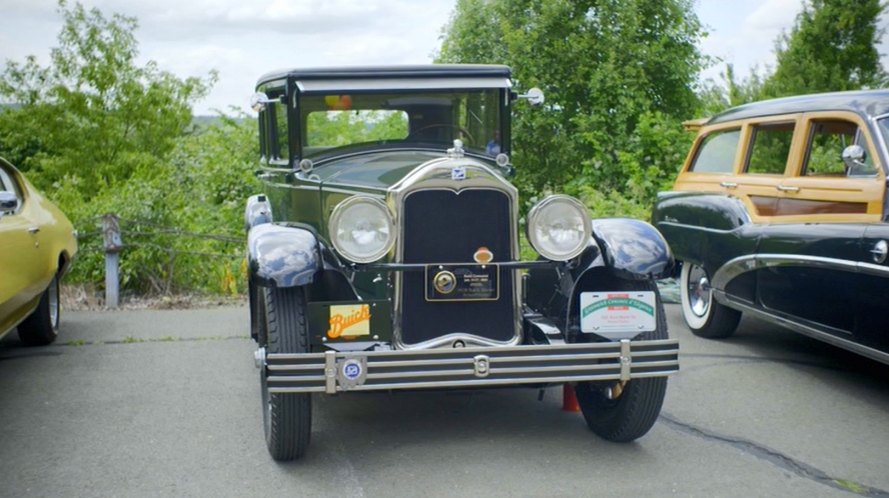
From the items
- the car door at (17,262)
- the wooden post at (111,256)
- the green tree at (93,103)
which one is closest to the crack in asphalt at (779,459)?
the car door at (17,262)

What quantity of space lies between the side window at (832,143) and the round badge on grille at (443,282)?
9.16ft

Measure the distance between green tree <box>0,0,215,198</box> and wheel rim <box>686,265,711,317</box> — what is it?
2323cm

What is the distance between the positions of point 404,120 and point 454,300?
1.70m

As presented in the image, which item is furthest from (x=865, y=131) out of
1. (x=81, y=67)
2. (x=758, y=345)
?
(x=81, y=67)

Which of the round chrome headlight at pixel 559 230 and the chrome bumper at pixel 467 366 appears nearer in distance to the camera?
the chrome bumper at pixel 467 366

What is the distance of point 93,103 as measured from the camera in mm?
29141

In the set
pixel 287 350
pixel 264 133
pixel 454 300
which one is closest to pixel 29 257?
pixel 264 133

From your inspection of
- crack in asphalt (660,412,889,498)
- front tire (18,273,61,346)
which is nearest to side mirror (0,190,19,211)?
front tire (18,273,61,346)

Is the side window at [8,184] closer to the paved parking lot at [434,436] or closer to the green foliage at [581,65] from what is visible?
the paved parking lot at [434,436]

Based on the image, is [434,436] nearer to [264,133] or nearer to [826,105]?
[264,133]

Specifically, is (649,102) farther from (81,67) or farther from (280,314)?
(81,67)

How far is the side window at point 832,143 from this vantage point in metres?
5.72

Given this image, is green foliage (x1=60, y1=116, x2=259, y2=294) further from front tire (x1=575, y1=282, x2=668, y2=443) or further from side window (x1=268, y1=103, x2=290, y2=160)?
front tire (x1=575, y1=282, x2=668, y2=443)

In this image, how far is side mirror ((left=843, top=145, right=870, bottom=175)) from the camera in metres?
5.56
